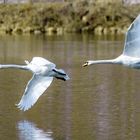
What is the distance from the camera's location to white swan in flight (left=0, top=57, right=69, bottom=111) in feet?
50.7

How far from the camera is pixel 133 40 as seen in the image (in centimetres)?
1516

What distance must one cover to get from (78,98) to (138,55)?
5.74 m

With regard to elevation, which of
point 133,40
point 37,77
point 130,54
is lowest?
point 37,77

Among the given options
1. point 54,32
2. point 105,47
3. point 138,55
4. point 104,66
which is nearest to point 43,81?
point 138,55

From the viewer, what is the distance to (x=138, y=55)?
1558 centimetres

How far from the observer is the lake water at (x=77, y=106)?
16391 millimetres

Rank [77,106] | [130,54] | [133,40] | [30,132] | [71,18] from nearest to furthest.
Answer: [133,40] → [130,54] → [30,132] → [77,106] → [71,18]

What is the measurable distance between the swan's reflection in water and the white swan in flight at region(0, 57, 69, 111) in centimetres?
57

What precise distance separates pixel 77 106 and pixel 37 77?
3.83m

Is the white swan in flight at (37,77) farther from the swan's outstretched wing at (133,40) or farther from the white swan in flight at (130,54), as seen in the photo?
the swan's outstretched wing at (133,40)

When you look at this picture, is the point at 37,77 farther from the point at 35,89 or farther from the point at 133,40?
the point at 133,40

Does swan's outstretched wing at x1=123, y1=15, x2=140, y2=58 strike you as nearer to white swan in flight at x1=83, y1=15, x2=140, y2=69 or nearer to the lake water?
white swan in flight at x1=83, y1=15, x2=140, y2=69

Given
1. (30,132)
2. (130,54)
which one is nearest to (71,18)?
(30,132)

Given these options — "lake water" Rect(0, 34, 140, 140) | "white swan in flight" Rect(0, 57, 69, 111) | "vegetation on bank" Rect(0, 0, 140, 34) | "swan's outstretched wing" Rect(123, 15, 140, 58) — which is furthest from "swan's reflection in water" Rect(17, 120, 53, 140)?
"vegetation on bank" Rect(0, 0, 140, 34)
